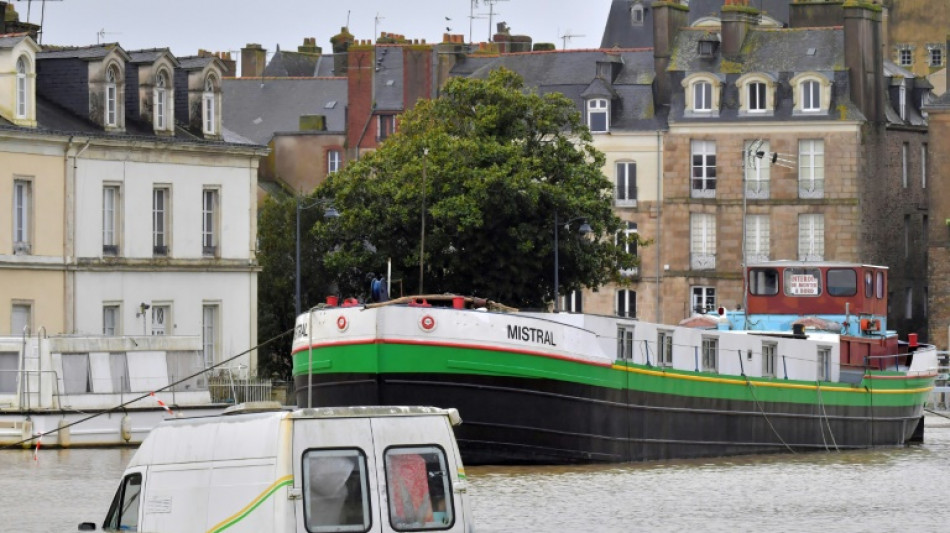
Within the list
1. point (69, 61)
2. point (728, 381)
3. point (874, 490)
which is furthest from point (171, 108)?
point (874, 490)

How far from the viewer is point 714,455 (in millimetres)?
47844

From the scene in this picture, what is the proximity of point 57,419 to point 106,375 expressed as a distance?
235 cm

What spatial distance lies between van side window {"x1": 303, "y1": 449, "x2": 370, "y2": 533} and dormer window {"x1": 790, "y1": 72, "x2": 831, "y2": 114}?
6579 cm

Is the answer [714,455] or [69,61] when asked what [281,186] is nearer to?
[69,61]

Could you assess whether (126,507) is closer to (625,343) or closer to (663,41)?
(625,343)

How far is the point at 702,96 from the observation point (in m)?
87.4

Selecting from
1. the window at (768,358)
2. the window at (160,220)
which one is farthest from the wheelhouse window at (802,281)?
the window at (160,220)

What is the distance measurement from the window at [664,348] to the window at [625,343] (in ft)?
4.44

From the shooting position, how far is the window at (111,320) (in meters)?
56.9

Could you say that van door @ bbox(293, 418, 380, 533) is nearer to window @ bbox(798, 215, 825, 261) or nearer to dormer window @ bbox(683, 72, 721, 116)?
window @ bbox(798, 215, 825, 261)

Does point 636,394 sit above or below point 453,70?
below

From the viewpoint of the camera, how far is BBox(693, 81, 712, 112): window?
8744 centimetres

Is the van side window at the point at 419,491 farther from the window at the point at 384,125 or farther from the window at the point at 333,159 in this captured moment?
the window at the point at 333,159

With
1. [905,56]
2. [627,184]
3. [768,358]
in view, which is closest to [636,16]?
[905,56]
